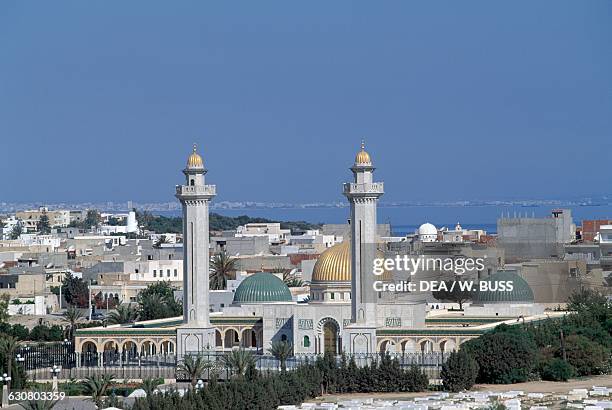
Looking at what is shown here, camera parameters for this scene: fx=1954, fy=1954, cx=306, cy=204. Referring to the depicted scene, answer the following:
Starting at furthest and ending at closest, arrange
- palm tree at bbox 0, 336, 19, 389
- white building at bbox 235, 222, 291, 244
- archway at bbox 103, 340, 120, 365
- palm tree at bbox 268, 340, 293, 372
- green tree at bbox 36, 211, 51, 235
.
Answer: green tree at bbox 36, 211, 51, 235, white building at bbox 235, 222, 291, 244, archway at bbox 103, 340, 120, 365, palm tree at bbox 268, 340, 293, 372, palm tree at bbox 0, 336, 19, 389

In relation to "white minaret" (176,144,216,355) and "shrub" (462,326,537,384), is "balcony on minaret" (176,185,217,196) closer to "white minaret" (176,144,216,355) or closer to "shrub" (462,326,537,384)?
"white minaret" (176,144,216,355)

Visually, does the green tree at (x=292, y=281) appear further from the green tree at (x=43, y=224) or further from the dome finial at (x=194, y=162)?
the green tree at (x=43, y=224)

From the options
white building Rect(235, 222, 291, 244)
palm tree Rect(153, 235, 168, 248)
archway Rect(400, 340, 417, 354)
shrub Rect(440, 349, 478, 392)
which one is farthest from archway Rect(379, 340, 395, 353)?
white building Rect(235, 222, 291, 244)

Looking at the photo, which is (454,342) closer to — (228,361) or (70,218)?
(228,361)

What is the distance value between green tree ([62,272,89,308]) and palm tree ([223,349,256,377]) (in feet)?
124

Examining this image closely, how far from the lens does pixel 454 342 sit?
5988 cm

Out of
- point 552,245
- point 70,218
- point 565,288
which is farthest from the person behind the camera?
point 70,218

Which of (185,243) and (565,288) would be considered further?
(565,288)

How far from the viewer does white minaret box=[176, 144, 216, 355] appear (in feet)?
202

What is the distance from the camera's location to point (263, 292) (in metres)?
66.9

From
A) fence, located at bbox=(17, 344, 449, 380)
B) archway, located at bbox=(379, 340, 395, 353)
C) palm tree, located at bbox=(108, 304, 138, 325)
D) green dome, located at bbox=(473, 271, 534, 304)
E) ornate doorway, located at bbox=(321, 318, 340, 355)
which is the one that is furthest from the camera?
palm tree, located at bbox=(108, 304, 138, 325)

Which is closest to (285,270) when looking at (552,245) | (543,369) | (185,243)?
(552,245)

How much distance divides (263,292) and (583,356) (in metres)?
14.8

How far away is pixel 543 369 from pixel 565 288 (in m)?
21.6
